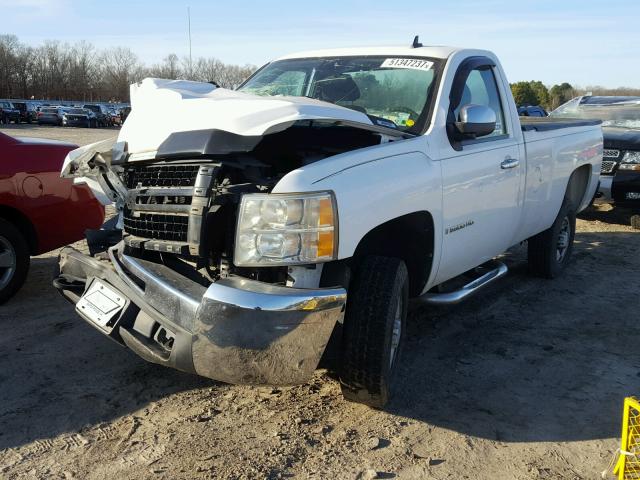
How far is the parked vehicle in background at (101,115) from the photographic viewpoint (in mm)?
44906

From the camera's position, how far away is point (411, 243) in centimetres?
391

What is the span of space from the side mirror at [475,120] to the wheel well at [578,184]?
2.79 metres

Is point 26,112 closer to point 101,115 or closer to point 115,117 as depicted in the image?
point 101,115

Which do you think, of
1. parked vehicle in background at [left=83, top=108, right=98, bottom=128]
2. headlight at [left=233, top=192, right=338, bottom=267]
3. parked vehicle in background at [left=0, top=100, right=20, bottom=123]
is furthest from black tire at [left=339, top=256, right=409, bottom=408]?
parked vehicle in background at [left=0, top=100, right=20, bottom=123]

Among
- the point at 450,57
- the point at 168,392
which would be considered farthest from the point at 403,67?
the point at 168,392

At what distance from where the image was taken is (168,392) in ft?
12.2

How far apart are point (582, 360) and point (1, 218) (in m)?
4.45

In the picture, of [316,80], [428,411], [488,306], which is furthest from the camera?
[488,306]

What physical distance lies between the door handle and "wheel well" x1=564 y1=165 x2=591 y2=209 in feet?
6.20

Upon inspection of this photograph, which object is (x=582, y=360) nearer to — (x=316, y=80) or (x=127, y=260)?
(x=316, y=80)

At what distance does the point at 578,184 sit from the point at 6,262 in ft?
18.0

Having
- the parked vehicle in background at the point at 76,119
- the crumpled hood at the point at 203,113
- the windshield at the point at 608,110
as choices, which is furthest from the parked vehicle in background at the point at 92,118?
the crumpled hood at the point at 203,113

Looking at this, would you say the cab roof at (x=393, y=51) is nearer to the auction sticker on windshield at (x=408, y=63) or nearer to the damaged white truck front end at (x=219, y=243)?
the auction sticker on windshield at (x=408, y=63)

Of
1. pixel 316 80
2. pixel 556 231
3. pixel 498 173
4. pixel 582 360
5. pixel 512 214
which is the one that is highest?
pixel 316 80
